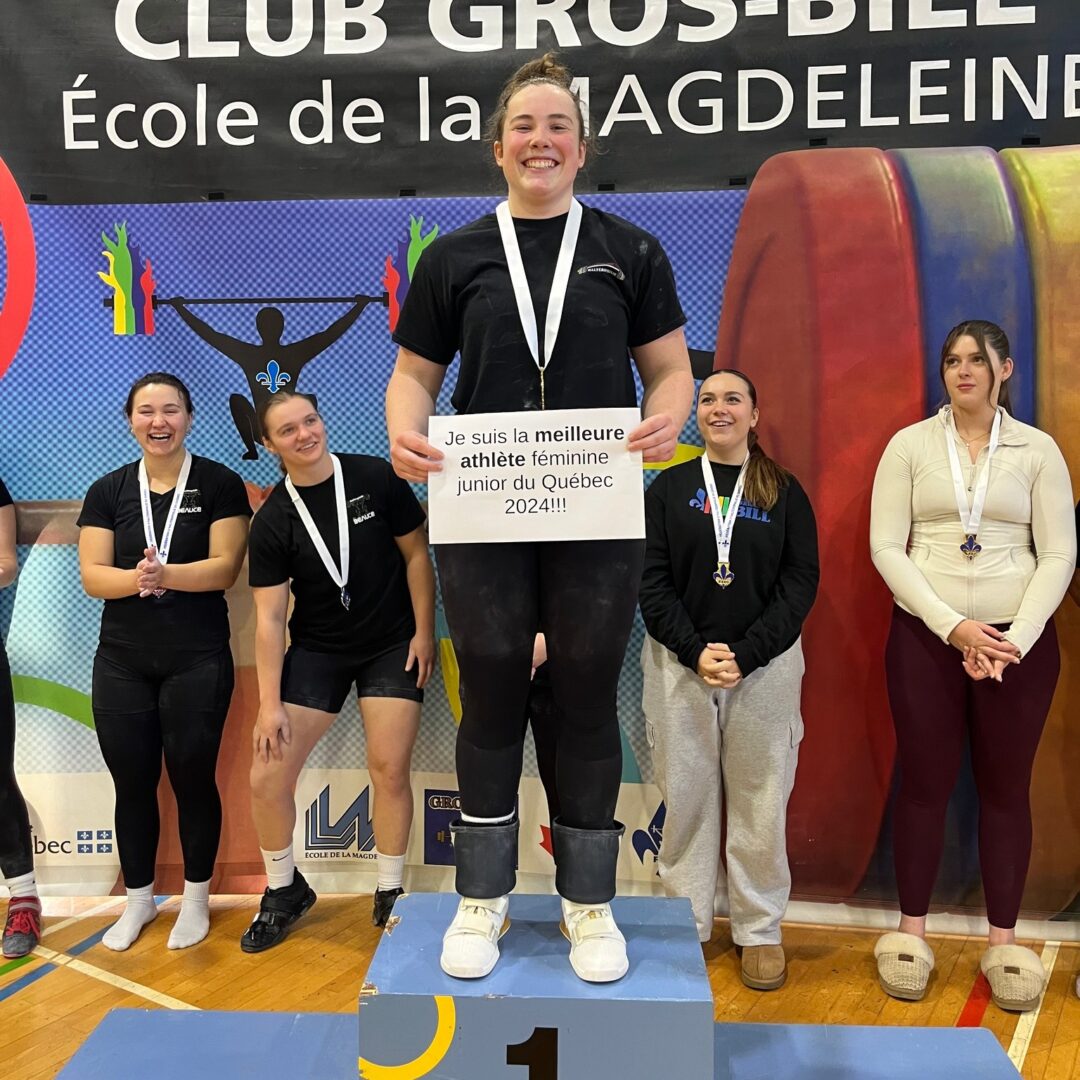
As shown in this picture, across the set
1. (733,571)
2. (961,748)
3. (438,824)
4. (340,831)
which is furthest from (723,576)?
(340,831)

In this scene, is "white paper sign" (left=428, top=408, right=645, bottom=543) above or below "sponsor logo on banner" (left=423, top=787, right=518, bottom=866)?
above

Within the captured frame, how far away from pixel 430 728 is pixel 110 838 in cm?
133

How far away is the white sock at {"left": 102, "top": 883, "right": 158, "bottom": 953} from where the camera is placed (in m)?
3.09

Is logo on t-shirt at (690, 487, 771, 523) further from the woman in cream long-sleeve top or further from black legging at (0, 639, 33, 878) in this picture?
black legging at (0, 639, 33, 878)

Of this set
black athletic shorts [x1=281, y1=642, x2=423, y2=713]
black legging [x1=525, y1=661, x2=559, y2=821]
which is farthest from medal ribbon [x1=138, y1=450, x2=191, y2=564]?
black legging [x1=525, y1=661, x2=559, y2=821]

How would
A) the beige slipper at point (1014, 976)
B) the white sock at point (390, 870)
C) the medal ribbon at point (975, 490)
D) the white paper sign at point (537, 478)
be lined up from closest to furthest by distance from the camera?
the white paper sign at point (537, 478) < the beige slipper at point (1014, 976) < the medal ribbon at point (975, 490) < the white sock at point (390, 870)

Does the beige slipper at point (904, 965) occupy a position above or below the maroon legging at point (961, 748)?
below

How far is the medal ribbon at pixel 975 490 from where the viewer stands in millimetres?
2793

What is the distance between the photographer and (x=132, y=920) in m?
3.15

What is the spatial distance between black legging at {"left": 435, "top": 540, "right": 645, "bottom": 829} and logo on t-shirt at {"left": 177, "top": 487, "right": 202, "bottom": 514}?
161cm

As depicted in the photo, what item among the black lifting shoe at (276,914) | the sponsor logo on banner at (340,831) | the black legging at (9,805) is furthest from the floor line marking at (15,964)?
the sponsor logo on banner at (340,831)

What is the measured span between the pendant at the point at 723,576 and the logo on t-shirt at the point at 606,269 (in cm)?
125

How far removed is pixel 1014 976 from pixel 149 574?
2.95 meters

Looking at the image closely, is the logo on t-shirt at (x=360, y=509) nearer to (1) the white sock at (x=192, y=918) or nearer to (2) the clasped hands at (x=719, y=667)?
(2) the clasped hands at (x=719, y=667)
